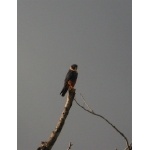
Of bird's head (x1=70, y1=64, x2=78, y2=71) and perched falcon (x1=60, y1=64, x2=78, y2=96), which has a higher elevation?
bird's head (x1=70, y1=64, x2=78, y2=71)

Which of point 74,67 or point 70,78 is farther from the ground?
point 74,67

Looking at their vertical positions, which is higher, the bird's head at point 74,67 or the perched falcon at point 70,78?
the bird's head at point 74,67
